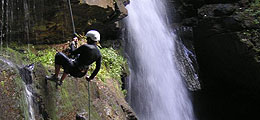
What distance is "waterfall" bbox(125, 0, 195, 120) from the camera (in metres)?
11.9

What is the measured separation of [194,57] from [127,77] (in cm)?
578

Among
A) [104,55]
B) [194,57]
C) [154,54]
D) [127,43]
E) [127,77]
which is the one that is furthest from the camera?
[194,57]

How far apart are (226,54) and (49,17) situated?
9760 mm

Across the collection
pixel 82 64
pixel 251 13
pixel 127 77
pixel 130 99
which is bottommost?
pixel 130 99

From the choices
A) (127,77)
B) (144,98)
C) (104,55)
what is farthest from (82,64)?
(144,98)

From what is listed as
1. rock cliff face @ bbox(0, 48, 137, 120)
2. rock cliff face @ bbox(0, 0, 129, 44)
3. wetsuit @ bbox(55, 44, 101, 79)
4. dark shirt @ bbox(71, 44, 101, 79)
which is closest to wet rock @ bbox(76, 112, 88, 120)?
rock cliff face @ bbox(0, 48, 137, 120)

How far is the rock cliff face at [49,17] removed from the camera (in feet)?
25.8

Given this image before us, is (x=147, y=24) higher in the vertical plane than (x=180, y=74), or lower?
higher

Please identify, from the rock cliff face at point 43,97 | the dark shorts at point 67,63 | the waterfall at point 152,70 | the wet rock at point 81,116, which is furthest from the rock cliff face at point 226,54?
the dark shorts at point 67,63

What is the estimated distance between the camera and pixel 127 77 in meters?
11.4

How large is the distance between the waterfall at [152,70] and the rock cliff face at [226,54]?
5.71 ft

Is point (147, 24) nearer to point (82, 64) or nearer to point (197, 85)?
point (197, 85)

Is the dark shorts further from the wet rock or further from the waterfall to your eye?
the waterfall

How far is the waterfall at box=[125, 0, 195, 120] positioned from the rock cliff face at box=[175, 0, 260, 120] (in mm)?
1740
